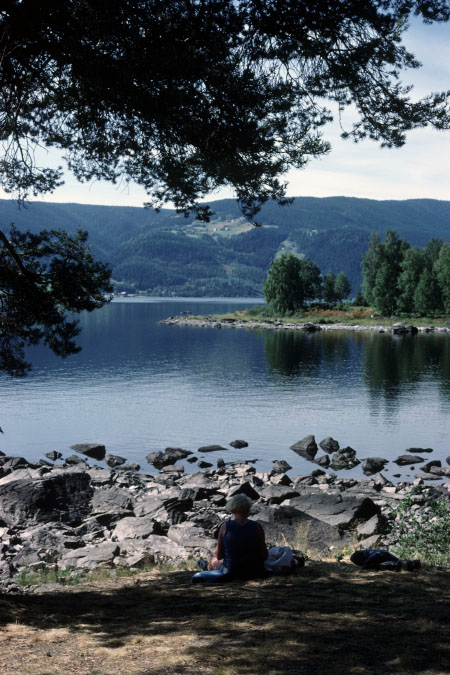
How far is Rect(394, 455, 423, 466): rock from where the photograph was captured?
29.4 m

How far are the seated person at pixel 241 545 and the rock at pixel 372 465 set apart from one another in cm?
1863

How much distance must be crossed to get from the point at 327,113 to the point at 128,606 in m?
9.16

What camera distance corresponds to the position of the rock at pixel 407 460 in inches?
1158

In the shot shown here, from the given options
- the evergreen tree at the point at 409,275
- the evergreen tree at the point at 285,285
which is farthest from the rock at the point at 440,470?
the evergreen tree at the point at 285,285

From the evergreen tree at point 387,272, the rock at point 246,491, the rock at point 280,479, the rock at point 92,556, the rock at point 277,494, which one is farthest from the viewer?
the evergreen tree at point 387,272

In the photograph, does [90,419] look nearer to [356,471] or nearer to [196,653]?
[356,471]

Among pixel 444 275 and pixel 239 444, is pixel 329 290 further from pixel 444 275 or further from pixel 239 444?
pixel 239 444

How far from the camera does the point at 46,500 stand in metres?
20.4

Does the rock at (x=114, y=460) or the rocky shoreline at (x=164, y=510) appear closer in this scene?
the rocky shoreline at (x=164, y=510)

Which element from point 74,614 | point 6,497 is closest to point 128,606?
point 74,614

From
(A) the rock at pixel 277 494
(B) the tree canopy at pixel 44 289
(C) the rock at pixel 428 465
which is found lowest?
(C) the rock at pixel 428 465

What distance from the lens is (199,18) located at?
9758 millimetres

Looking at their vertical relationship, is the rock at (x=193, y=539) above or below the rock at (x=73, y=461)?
above

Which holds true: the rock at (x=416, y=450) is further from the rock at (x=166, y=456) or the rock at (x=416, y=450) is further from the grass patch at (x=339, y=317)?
the grass patch at (x=339, y=317)
